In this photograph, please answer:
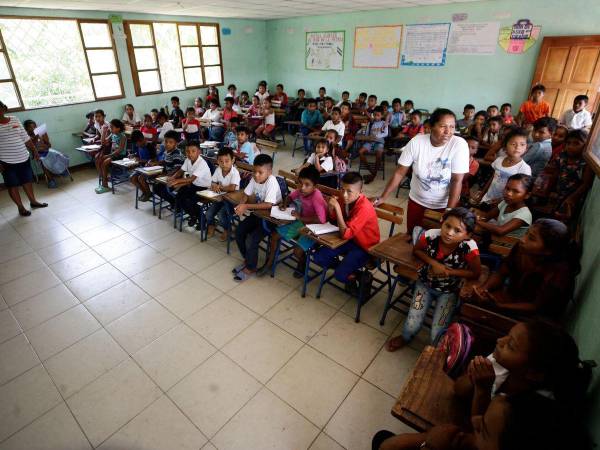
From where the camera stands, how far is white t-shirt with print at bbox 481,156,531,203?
9.93 ft

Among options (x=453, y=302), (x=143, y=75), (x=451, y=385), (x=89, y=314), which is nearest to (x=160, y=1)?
(x=143, y=75)

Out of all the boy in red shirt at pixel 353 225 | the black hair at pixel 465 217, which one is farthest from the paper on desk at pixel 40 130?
the black hair at pixel 465 217

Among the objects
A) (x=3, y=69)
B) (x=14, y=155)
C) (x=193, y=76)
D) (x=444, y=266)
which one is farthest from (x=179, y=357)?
(x=193, y=76)

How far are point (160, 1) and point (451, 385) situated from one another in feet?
23.0

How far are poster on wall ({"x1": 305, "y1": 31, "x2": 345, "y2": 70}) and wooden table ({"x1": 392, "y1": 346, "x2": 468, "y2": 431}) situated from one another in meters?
8.93

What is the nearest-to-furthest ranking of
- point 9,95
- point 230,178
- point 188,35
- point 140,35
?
point 230,178, point 9,95, point 140,35, point 188,35

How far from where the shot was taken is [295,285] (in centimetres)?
333

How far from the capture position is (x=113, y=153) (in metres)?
5.76

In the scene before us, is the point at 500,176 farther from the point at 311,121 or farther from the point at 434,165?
the point at 311,121

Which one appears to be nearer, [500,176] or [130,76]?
[500,176]

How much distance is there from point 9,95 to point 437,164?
761cm

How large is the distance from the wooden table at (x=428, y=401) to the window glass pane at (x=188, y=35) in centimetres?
→ 962

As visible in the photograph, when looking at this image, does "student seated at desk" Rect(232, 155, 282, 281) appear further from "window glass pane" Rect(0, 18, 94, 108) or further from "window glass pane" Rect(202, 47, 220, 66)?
"window glass pane" Rect(202, 47, 220, 66)

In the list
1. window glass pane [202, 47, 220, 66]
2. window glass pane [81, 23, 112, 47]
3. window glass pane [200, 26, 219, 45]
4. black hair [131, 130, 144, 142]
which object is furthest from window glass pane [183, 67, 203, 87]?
black hair [131, 130, 144, 142]
